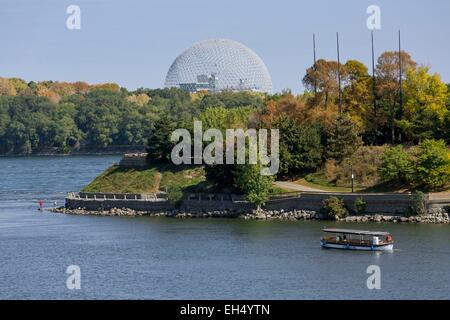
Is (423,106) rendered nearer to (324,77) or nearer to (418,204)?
(324,77)

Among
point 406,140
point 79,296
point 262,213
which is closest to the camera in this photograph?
point 79,296

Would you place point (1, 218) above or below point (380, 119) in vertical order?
below

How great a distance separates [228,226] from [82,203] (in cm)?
2046

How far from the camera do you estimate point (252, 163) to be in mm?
93250

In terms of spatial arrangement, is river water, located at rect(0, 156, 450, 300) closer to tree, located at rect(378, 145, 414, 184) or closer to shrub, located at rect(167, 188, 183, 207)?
shrub, located at rect(167, 188, 183, 207)

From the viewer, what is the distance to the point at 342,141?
325 feet

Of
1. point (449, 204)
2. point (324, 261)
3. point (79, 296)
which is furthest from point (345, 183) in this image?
point (79, 296)

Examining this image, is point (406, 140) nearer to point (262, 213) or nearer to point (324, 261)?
point (262, 213)

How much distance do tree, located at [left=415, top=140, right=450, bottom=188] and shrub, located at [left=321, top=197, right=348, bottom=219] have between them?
6507 mm

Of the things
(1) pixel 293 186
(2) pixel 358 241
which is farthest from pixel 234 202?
(2) pixel 358 241

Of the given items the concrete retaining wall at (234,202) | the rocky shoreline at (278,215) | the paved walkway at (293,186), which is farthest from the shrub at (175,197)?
the paved walkway at (293,186)

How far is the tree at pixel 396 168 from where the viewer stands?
296 ft

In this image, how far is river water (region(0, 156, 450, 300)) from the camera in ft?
198

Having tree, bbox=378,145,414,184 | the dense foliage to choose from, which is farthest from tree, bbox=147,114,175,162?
tree, bbox=378,145,414,184
